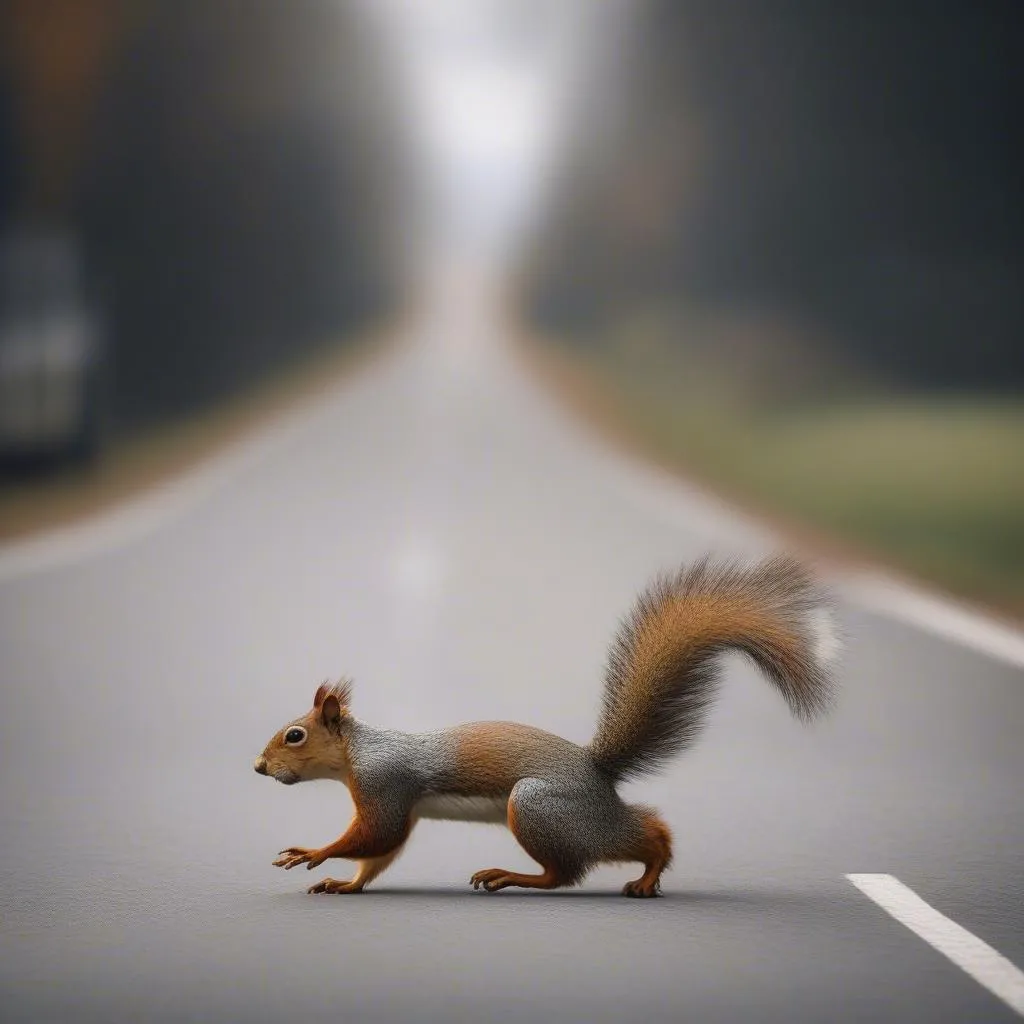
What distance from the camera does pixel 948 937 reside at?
269 inches

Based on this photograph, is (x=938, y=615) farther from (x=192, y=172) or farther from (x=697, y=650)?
(x=192, y=172)

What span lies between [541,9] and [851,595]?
90.2 m

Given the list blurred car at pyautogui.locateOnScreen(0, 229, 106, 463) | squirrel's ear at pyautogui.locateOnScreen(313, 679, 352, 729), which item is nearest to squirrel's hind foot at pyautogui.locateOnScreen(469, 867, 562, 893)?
squirrel's ear at pyautogui.locateOnScreen(313, 679, 352, 729)

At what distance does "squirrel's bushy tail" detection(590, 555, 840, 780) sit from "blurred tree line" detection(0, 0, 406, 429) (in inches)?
1148

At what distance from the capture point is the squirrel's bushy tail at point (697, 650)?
7.20 m

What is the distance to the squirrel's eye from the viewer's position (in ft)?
23.2

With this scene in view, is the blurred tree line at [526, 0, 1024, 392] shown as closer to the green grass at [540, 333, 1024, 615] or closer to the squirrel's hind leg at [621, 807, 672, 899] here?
the green grass at [540, 333, 1024, 615]

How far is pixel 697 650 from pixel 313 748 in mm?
1326

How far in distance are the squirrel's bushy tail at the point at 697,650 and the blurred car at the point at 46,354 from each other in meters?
25.3

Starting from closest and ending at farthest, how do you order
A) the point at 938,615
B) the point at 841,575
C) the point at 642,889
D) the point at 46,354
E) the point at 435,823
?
1. the point at 642,889
2. the point at 435,823
3. the point at 938,615
4. the point at 841,575
5. the point at 46,354

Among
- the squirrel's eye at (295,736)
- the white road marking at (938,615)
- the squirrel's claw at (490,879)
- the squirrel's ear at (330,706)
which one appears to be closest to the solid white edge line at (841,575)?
the white road marking at (938,615)

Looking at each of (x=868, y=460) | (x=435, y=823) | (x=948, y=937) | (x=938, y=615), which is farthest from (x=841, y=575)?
(x=868, y=460)

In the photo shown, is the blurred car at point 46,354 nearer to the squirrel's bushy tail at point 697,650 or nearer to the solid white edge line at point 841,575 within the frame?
the solid white edge line at point 841,575

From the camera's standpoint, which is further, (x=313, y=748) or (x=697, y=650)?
(x=697, y=650)
